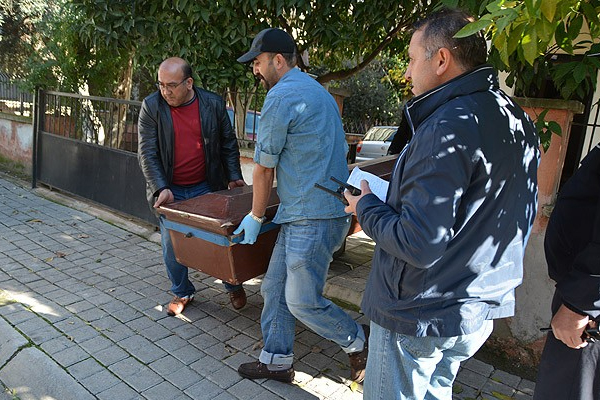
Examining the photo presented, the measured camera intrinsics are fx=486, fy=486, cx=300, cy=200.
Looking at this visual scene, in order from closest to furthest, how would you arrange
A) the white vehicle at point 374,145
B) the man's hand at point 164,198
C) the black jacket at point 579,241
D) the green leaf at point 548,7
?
1. the green leaf at point 548,7
2. the black jacket at point 579,241
3. the man's hand at point 164,198
4. the white vehicle at point 374,145

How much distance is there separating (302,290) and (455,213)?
1.28m

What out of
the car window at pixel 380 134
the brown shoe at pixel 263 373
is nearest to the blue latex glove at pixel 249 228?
the brown shoe at pixel 263 373

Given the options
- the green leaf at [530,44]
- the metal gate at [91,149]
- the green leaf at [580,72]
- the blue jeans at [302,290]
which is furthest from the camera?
the metal gate at [91,149]

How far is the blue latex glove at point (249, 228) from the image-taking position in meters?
2.79

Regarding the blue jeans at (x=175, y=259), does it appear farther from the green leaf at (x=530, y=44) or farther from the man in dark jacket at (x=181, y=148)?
the green leaf at (x=530, y=44)

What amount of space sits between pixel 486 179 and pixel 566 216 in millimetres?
602

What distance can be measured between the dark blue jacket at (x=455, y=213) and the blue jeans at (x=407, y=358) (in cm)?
6

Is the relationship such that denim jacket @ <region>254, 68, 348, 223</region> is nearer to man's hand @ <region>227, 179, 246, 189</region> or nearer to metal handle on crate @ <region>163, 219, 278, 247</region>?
metal handle on crate @ <region>163, 219, 278, 247</region>

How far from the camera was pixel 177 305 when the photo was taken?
12.6 ft

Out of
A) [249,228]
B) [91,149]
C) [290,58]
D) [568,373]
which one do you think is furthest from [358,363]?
[91,149]

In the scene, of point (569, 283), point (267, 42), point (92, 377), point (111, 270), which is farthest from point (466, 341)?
point (111, 270)

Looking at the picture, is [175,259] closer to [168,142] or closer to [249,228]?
[168,142]

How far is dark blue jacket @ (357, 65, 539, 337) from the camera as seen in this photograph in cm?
160

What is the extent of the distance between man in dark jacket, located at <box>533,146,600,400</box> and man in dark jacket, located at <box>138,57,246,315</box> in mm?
2452
